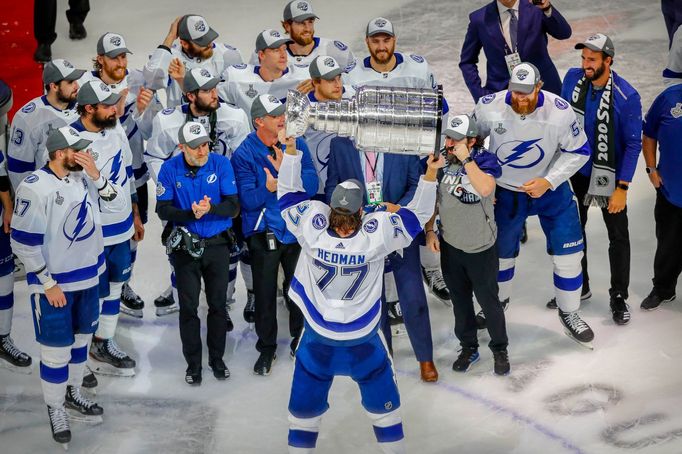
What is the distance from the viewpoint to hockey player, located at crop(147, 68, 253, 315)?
21.7 ft

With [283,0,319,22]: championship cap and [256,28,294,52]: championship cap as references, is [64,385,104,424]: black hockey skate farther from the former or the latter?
[283,0,319,22]: championship cap

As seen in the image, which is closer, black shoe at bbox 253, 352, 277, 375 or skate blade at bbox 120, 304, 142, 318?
black shoe at bbox 253, 352, 277, 375

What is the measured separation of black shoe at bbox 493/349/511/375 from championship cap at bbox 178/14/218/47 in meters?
2.58

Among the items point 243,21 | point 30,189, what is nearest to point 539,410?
point 30,189

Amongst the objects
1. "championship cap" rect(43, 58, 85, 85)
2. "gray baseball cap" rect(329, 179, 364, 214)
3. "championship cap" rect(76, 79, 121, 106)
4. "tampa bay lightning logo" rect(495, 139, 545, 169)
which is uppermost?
"championship cap" rect(43, 58, 85, 85)

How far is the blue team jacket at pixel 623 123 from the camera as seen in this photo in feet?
22.2

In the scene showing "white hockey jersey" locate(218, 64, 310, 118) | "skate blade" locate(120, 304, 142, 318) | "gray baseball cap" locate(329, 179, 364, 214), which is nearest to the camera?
"gray baseball cap" locate(329, 179, 364, 214)

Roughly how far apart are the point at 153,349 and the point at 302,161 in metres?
Answer: 1.57

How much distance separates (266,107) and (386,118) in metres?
1.43

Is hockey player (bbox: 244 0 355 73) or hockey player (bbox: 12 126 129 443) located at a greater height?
hockey player (bbox: 244 0 355 73)

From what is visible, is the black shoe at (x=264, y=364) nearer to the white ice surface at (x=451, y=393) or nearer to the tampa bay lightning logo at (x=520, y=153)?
the white ice surface at (x=451, y=393)

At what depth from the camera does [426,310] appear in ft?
21.3

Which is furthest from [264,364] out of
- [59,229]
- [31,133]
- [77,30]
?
[77,30]

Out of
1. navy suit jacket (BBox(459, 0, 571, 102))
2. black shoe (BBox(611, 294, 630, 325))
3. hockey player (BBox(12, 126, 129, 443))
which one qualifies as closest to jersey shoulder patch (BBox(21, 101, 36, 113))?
hockey player (BBox(12, 126, 129, 443))
